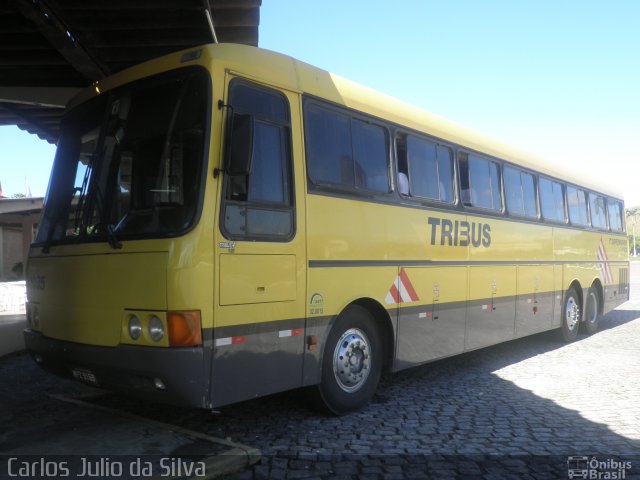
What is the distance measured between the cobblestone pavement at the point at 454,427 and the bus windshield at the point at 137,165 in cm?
203

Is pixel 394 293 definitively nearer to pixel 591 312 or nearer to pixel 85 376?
pixel 85 376

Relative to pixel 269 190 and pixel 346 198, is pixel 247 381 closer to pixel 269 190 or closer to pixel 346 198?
pixel 269 190

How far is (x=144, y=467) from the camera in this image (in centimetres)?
421

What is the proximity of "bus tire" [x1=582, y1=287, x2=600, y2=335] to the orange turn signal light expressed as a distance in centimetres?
981

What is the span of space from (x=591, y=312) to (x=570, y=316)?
1418 millimetres

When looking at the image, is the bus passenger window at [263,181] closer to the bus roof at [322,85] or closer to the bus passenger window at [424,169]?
the bus roof at [322,85]

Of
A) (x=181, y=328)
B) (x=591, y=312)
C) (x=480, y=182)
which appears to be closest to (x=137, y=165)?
(x=181, y=328)

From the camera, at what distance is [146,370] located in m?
4.25

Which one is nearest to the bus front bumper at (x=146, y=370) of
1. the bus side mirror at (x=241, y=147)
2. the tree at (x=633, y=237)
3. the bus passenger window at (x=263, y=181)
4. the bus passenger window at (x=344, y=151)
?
the bus passenger window at (x=263, y=181)

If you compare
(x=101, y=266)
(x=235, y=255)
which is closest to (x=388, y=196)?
(x=235, y=255)

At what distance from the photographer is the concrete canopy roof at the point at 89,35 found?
7.55m

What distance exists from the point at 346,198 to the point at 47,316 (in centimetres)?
301

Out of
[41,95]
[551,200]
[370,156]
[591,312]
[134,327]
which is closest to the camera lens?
[134,327]

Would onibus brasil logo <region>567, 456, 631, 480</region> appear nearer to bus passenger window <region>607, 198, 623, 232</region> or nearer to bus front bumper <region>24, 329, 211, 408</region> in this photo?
bus front bumper <region>24, 329, 211, 408</region>
